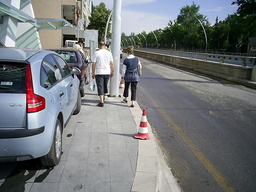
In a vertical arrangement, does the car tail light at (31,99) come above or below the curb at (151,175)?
above

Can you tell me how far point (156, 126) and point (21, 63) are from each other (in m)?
3.65

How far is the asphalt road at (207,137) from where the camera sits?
3691mm

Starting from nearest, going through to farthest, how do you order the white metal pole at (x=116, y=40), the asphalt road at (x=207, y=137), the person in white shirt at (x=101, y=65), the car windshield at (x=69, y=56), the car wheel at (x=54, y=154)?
the car wheel at (x=54, y=154) < the asphalt road at (x=207, y=137) < the person in white shirt at (x=101, y=65) < the white metal pole at (x=116, y=40) < the car windshield at (x=69, y=56)

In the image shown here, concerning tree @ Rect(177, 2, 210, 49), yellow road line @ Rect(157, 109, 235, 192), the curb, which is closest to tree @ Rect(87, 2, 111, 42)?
tree @ Rect(177, 2, 210, 49)

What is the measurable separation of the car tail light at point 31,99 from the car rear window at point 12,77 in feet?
0.16

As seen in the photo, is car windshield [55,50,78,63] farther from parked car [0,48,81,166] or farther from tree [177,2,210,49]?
tree [177,2,210,49]

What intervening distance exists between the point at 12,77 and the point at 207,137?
13.1 ft

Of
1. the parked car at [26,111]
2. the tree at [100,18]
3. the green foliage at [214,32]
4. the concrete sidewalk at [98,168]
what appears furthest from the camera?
the tree at [100,18]

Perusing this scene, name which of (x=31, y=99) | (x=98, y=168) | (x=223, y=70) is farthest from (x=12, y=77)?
(x=223, y=70)

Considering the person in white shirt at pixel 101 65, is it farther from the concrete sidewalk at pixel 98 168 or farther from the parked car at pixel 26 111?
the parked car at pixel 26 111

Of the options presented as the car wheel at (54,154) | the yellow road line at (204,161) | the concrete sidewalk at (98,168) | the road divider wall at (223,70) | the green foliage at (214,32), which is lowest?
the yellow road line at (204,161)

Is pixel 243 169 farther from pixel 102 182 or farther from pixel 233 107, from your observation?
pixel 233 107

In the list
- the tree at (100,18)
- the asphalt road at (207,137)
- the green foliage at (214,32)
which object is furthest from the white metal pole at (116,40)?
the tree at (100,18)

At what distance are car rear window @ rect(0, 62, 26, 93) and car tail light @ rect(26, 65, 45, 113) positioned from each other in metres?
0.05
